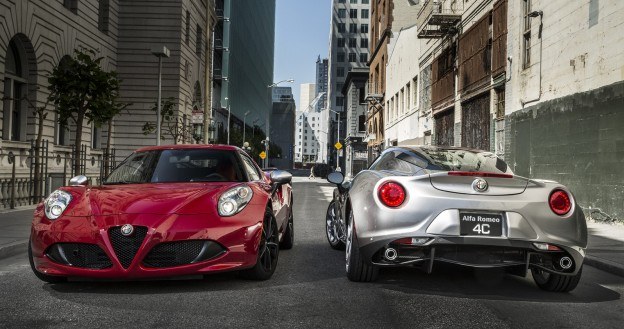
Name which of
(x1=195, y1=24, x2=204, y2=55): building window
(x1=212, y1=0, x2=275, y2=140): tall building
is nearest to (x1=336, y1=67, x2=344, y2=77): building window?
(x1=212, y1=0, x2=275, y2=140): tall building

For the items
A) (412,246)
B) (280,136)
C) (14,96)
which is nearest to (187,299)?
(412,246)

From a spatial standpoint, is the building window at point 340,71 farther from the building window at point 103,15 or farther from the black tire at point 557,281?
the black tire at point 557,281

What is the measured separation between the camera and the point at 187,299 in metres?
4.68

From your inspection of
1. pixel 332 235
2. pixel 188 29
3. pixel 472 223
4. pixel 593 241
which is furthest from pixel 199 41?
pixel 472 223

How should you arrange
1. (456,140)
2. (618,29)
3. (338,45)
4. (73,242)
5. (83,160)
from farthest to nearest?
1. (338,45)
2. (456,140)
3. (83,160)
4. (618,29)
5. (73,242)

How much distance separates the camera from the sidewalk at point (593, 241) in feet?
23.1

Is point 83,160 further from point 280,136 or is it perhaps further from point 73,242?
point 280,136

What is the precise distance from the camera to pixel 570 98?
1329cm

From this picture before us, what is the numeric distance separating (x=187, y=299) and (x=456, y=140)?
780 inches

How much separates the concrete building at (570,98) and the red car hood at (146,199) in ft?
30.8

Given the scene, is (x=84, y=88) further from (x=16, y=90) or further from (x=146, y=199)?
(x=146, y=199)

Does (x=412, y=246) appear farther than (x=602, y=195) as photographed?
No

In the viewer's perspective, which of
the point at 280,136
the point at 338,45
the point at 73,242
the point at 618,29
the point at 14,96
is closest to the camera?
the point at 73,242

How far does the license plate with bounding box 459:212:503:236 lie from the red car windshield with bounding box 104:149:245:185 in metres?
2.37
